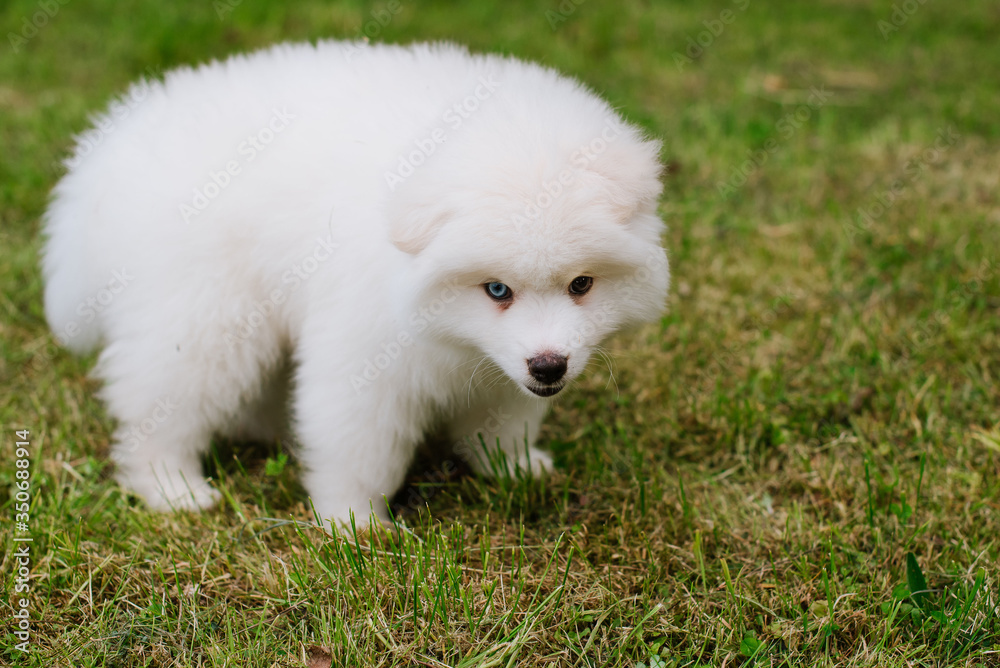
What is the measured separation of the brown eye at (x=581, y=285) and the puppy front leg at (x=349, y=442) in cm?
58

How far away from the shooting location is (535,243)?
1.96 meters

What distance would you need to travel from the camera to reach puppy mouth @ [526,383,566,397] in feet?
7.07

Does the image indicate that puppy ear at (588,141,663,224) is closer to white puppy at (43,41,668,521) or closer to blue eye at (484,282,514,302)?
white puppy at (43,41,668,521)

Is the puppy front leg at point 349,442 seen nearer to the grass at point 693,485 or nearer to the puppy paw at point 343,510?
the puppy paw at point 343,510

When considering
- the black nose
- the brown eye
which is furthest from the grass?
the brown eye

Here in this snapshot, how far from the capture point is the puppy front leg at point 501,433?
2.73 metres

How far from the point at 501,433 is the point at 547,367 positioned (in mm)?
876

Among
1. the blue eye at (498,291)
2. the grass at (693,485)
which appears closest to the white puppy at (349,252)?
the blue eye at (498,291)

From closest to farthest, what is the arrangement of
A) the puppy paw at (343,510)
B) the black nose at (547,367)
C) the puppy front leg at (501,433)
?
the black nose at (547,367) → the puppy paw at (343,510) → the puppy front leg at (501,433)

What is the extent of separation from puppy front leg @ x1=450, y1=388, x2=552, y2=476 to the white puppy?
0.01 m

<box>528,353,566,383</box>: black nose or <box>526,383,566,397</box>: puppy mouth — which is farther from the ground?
<box>528,353,566,383</box>: black nose

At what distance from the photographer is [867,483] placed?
8.34ft

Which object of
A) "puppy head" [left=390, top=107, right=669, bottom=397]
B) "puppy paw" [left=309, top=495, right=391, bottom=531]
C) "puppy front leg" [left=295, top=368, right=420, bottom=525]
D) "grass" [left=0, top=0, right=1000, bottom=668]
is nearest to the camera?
"puppy head" [left=390, top=107, right=669, bottom=397]

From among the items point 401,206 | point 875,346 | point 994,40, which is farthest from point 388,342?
point 994,40
